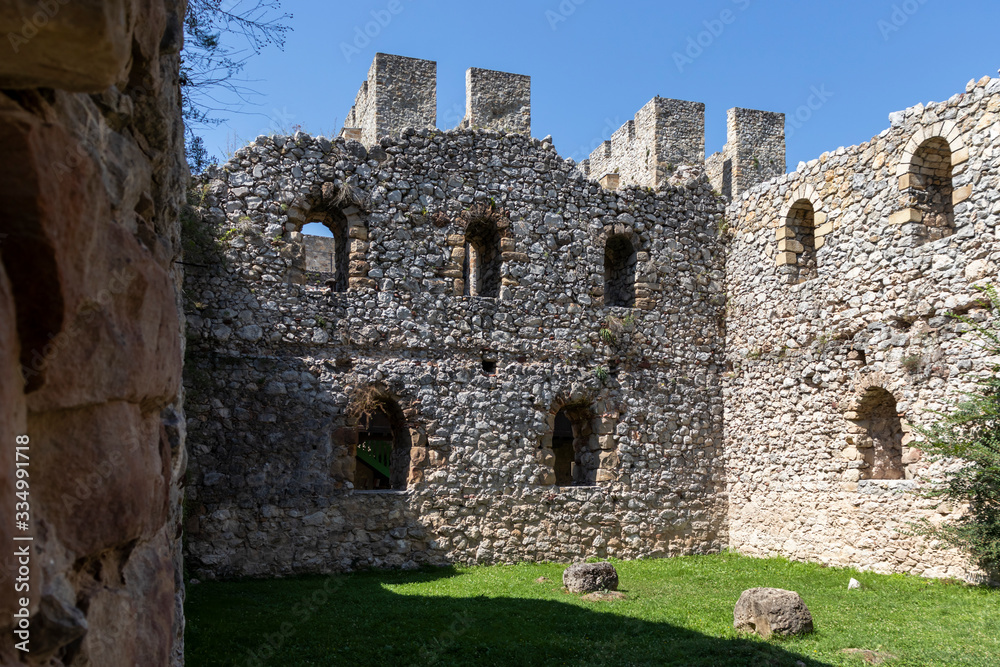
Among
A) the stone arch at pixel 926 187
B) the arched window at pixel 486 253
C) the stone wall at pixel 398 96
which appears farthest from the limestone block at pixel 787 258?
the stone wall at pixel 398 96

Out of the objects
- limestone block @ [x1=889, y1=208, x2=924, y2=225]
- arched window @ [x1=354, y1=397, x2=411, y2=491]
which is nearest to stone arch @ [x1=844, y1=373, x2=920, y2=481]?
limestone block @ [x1=889, y1=208, x2=924, y2=225]

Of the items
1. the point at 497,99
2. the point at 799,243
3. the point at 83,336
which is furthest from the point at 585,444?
the point at 83,336

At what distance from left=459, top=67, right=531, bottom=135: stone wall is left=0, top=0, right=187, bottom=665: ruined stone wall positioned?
15250 mm

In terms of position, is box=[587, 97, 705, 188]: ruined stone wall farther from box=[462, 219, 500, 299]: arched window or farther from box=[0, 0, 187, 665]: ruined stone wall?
box=[0, 0, 187, 665]: ruined stone wall

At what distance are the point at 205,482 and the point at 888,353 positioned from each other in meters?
9.48

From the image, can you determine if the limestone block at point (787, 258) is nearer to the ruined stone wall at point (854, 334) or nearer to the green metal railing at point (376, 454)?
the ruined stone wall at point (854, 334)

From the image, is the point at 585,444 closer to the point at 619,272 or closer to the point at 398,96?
the point at 619,272

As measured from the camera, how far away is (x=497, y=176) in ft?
40.9

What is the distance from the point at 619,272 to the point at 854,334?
409 cm

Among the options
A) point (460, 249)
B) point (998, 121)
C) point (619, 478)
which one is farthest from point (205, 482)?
point (998, 121)

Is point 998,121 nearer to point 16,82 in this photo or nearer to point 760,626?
point 760,626

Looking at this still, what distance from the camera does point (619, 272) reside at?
45.1 ft

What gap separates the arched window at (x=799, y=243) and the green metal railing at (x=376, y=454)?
366 inches

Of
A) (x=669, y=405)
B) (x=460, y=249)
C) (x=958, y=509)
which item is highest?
(x=460, y=249)
